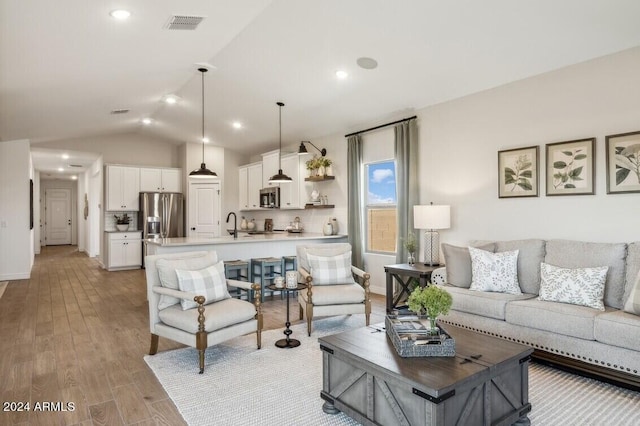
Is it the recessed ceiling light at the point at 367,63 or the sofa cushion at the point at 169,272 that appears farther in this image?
the recessed ceiling light at the point at 367,63

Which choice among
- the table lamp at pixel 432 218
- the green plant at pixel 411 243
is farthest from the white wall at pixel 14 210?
the table lamp at pixel 432 218

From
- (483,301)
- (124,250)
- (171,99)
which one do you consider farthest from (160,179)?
(483,301)

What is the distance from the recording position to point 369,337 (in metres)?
2.70

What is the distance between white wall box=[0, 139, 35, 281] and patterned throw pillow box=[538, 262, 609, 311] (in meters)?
8.65

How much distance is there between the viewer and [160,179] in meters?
9.33

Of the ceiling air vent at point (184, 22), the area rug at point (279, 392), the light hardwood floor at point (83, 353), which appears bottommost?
the area rug at point (279, 392)

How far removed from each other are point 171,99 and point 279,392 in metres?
5.42

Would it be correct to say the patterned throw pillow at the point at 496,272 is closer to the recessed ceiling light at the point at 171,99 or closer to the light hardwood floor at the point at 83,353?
the light hardwood floor at the point at 83,353

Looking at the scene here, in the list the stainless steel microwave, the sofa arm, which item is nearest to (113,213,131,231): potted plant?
the stainless steel microwave

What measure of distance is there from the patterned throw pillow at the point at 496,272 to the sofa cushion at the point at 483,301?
88mm

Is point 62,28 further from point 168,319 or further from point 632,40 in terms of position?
point 632,40

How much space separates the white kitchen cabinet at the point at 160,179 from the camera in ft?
30.0

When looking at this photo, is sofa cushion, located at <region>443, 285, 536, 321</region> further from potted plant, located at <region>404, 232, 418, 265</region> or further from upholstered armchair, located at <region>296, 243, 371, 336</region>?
potted plant, located at <region>404, 232, 418, 265</region>

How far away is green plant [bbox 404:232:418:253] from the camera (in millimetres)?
5094
